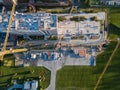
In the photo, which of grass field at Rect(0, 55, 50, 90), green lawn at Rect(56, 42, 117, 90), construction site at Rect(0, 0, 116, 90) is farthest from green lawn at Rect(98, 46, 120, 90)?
grass field at Rect(0, 55, 50, 90)

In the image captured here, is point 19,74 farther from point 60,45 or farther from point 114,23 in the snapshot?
point 114,23

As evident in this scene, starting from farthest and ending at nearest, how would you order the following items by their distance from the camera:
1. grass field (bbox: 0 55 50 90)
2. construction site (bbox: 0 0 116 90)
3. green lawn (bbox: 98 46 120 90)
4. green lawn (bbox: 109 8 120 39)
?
grass field (bbox: 0 55 50 90) → green lawn (bbox: 109 8 120 39) → construction site (bbox: 0 0 116 90) → green lawn (bbox: 98 46 120 90)

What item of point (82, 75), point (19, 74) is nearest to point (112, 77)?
point (82, 75)

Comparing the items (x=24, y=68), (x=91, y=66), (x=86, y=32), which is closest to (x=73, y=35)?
(x=86, y=32)

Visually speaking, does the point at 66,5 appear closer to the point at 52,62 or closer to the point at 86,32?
the point at 86,32

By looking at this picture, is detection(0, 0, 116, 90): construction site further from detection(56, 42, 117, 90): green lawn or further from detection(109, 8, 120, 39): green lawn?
detection(109, 8, 120, 39): green lawn

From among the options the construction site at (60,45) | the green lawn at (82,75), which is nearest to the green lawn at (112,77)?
the green lawn at (82,75)
